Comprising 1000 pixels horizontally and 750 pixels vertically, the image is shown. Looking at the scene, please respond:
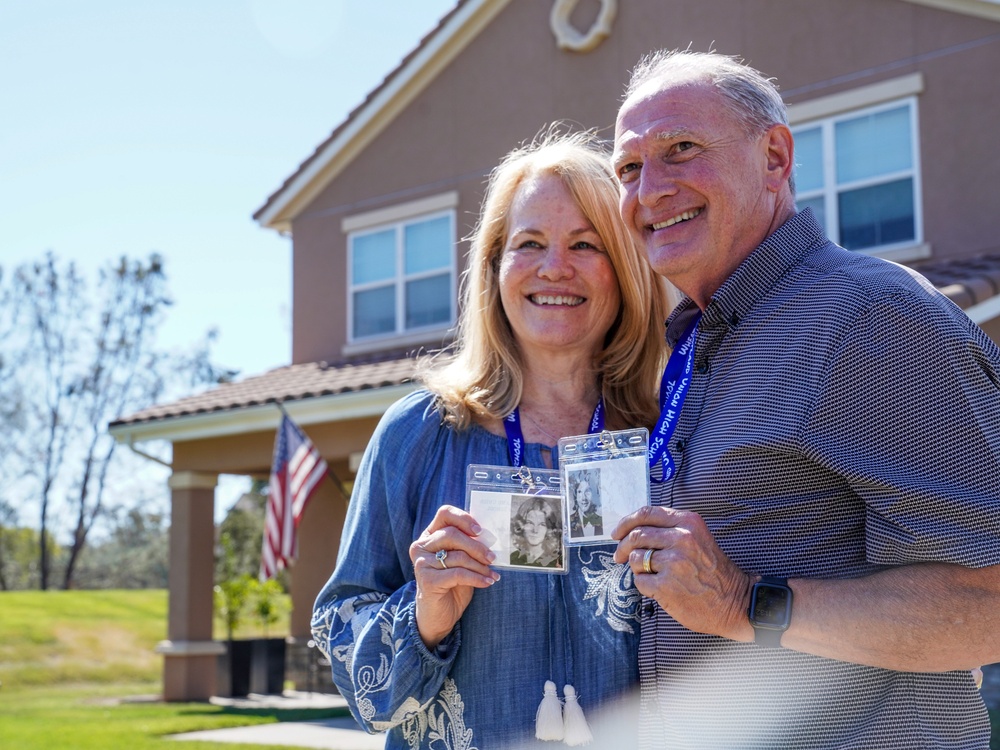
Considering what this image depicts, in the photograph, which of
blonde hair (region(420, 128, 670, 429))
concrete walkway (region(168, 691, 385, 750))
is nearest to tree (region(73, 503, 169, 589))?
concrete walkway (region(168, 691, 385, 750))

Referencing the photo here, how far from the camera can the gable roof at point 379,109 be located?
49.1 ft

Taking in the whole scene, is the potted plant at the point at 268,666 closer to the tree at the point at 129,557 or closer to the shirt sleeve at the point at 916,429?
the shirt sleeve at the point at 916,429

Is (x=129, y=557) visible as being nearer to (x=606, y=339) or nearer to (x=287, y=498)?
(x=287, y=498)

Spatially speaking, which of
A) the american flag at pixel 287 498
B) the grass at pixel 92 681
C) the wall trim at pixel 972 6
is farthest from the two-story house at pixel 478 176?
the grass at pixel 92 681

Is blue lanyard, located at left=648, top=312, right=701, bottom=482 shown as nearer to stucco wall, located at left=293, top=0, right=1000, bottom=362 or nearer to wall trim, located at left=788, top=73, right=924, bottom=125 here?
stucco wall, located at left=293, top=0, right=1000, bottom=362

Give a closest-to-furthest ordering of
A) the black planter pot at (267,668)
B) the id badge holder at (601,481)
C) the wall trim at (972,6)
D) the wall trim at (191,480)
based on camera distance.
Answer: the id badge holder at (601,481) < the wall trim at (972,6) < the wall trim at (191,480) < the black planter pot at (267,668)

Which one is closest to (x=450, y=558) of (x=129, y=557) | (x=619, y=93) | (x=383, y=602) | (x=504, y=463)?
(x=383, y=602)

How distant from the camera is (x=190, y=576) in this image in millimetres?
14797

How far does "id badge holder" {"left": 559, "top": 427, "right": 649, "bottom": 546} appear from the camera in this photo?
2.45m

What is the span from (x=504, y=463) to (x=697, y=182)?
923 mm

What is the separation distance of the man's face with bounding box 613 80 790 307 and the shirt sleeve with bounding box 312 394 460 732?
85 centimetres

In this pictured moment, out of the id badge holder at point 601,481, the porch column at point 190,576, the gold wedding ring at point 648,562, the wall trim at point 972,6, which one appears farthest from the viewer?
the porch column at point 190,576

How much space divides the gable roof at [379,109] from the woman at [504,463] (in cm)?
1213

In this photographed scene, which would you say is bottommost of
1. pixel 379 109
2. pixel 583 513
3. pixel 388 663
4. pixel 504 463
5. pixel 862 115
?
pixel 388 663
